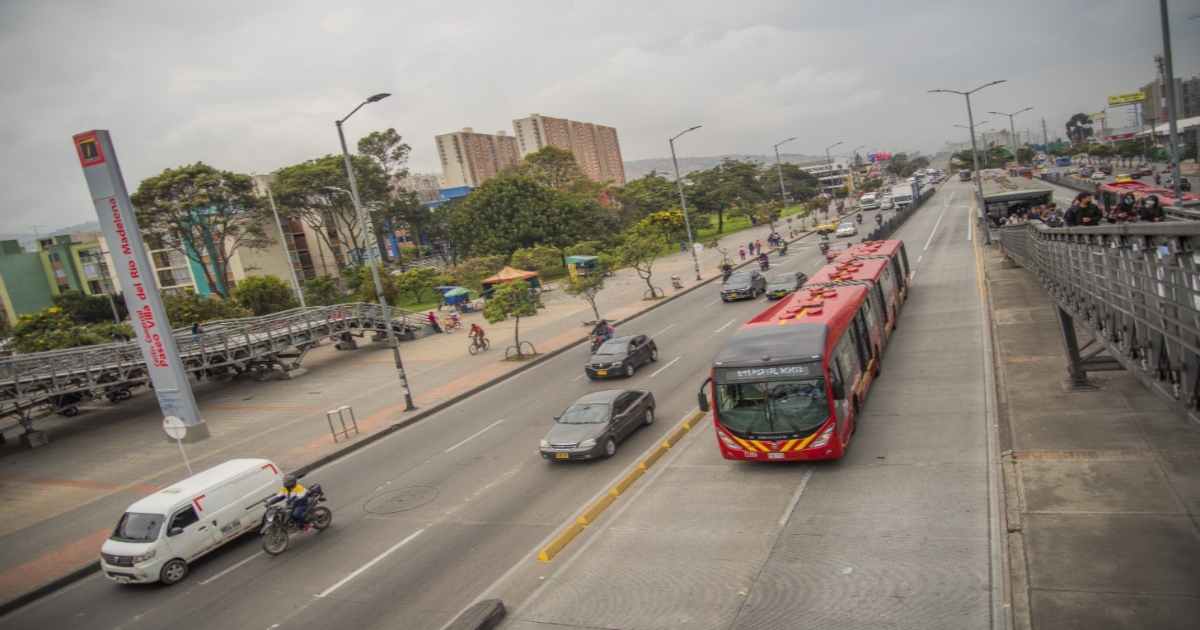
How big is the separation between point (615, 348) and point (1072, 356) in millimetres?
13060

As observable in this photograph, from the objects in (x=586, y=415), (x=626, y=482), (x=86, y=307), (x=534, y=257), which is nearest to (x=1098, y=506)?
(x=626, y=482)

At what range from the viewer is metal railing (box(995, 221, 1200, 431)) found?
6258mm

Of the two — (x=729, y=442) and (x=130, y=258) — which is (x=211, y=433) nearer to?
(x=130, y=258)

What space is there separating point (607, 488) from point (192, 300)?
123 ft

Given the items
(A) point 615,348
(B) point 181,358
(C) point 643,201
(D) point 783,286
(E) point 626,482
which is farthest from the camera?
(C) point 643,201

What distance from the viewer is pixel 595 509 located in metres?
12.2

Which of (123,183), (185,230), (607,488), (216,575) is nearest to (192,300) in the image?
(185,230)

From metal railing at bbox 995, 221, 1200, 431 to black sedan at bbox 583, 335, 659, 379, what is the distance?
13.3 metres

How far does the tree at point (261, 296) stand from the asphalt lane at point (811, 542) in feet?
118

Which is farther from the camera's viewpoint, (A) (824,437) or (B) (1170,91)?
(B) (1170,91)

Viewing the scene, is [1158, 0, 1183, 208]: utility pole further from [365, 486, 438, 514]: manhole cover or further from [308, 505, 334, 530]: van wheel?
[308, 505, 334, 530]: van wheel

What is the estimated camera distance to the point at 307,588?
11.1 meters

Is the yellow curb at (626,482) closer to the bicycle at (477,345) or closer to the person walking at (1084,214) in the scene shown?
the person walking at (1084,214)

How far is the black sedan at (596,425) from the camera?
1484 cm
